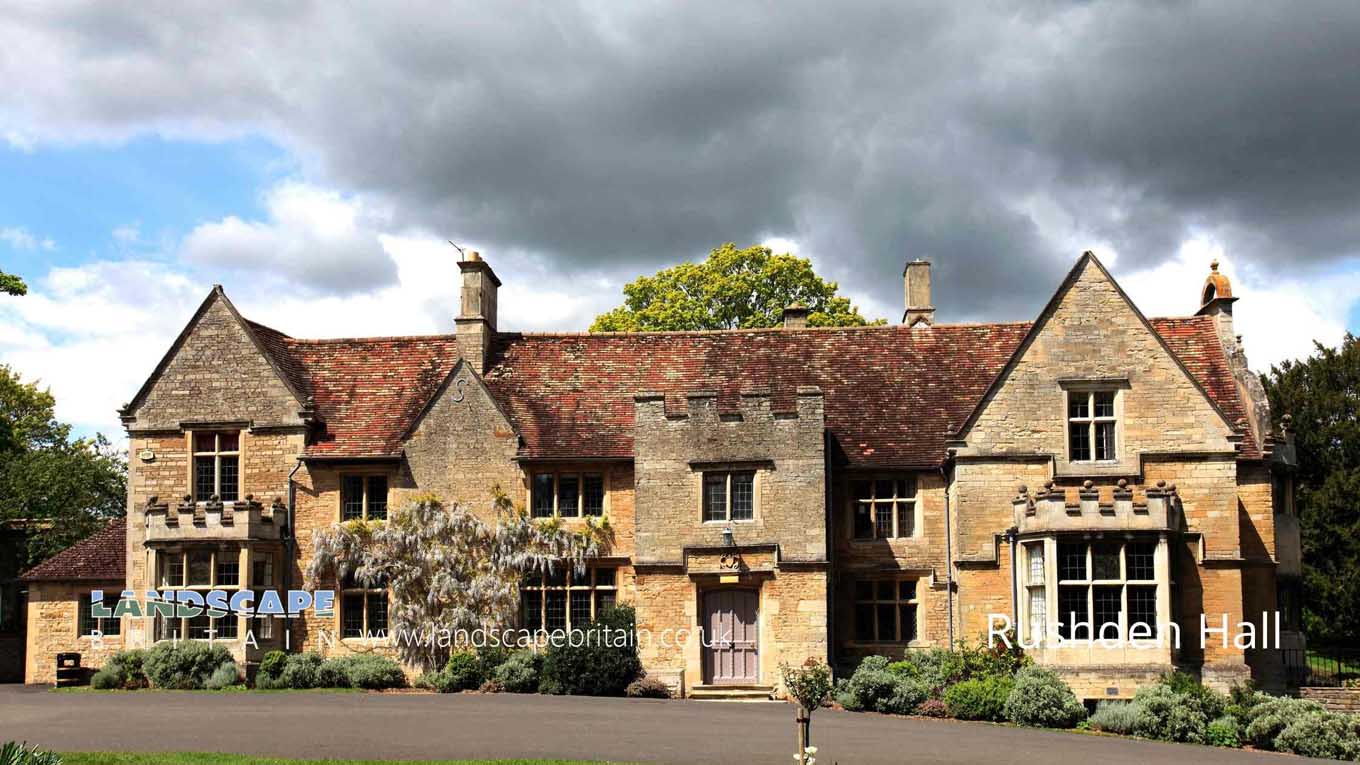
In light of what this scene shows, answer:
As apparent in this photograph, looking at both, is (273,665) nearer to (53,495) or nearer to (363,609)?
(363,609)

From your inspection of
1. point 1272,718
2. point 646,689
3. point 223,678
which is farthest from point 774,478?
point 223,678

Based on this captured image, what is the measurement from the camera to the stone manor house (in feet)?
88.8

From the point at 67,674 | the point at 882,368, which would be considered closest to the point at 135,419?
the point at 67,674

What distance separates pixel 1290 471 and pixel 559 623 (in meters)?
16.8

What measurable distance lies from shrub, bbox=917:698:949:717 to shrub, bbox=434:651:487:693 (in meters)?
9.27

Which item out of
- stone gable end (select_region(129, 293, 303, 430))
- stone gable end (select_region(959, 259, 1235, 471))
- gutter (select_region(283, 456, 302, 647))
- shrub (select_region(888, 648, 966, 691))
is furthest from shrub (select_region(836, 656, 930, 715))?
stone gable end (select_region(129, 293, 303, 430))

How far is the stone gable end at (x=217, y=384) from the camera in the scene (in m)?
31.1

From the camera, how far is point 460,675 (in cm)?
2772

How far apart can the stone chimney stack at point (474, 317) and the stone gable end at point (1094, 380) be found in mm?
11880

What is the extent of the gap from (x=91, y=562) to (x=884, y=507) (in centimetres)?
1897

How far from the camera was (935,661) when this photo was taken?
2656 centimetres

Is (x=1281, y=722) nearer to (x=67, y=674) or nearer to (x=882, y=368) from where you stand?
(x=882, y=368)

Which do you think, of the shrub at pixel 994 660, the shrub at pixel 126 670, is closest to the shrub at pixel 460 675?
the shrub at pixel 126 670

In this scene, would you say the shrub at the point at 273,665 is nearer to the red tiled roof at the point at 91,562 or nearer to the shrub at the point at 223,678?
the shrub at the point at 223,678
